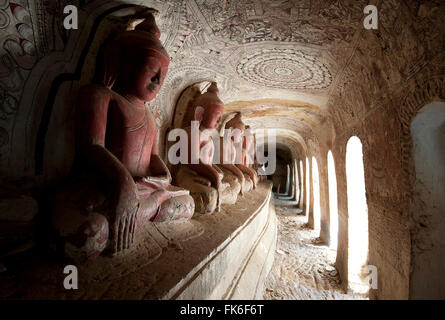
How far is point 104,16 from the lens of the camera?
205cm

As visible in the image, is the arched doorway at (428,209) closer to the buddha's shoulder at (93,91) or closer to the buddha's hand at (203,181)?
the buddha's hand at (203,181)

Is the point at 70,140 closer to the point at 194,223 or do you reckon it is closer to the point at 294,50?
the point at 194,223

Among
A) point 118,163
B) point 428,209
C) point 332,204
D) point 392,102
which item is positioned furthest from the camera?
point 332,204

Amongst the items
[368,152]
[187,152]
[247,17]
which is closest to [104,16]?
[247,17]

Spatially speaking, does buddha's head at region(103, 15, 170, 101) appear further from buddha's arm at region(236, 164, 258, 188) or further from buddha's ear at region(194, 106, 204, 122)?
buddha's arm at region(236, 164, 258, 188)

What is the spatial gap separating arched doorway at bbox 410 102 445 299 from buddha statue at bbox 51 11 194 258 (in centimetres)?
233

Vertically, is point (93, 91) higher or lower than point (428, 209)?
higher

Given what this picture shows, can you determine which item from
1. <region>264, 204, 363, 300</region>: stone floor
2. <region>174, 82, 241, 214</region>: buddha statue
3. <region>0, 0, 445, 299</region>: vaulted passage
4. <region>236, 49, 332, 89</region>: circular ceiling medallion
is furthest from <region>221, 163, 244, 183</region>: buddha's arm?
<region>264, 204, 363, 300</region>: stone floor

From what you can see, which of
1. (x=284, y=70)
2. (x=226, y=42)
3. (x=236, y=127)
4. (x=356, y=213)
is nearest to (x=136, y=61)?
(x=226, y=42)

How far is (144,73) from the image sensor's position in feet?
6.70

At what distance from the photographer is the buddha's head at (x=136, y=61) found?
1.99 meters

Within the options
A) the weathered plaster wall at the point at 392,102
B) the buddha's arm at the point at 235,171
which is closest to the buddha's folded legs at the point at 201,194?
the buddha's arm at the point at 235,171

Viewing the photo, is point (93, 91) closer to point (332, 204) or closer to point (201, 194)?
point (201, 194)

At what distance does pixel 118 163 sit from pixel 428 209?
2920 millimetres
